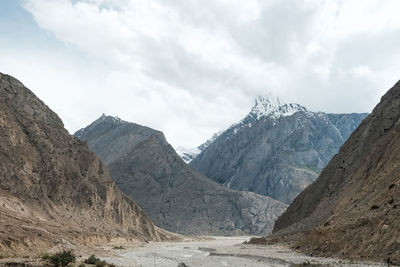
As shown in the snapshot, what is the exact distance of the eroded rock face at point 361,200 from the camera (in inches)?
1730

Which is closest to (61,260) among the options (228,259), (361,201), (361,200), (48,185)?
(228,259)

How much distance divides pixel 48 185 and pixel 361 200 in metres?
76.4

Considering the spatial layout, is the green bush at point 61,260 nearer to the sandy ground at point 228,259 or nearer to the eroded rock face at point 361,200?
the sandy ground at point 228,259

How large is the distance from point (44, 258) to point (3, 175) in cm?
5105

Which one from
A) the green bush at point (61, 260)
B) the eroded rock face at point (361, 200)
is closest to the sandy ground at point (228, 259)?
the eroded rock face at point (361, 200)

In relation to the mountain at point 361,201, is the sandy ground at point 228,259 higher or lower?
lower

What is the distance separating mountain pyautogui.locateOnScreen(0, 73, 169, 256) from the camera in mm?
82062

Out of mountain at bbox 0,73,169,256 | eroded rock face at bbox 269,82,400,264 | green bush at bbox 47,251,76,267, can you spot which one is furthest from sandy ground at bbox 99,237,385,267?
mountain at bbox 0,73,169,256

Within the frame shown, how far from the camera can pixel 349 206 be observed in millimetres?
65688

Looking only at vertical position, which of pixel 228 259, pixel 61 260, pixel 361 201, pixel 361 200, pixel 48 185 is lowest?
pixel 61 260

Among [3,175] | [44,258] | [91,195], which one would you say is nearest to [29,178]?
[3,175]

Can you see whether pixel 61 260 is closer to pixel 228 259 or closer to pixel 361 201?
pixel 228 259

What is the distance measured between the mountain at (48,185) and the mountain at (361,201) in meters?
40.1

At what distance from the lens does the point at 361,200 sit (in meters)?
62.8
